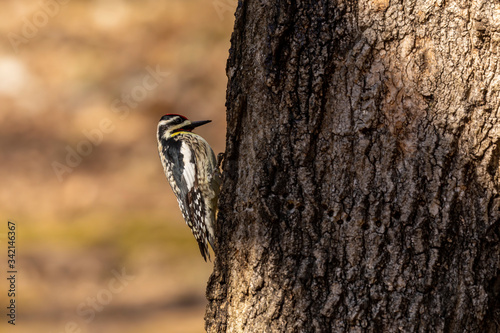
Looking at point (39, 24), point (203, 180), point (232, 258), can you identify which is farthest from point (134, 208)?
point (232, 258)

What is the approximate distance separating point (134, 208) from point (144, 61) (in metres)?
1.98

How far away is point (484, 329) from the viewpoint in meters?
1.56

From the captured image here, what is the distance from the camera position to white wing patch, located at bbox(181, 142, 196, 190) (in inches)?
129

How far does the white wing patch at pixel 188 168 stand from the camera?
3.27 metres

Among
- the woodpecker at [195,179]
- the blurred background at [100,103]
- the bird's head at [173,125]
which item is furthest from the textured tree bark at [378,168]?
the blurred background at [100,103]

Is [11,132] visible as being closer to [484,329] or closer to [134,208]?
[134,208]

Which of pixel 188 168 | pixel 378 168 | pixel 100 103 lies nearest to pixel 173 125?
pixel 188 168

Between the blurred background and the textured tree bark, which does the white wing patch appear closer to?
the textured tree bark

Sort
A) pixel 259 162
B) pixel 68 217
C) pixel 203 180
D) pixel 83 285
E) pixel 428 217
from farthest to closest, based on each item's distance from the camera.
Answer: pixel 68 217, pixel 83 285, pixel 203 180, pixel 259 162, pixel 428 217

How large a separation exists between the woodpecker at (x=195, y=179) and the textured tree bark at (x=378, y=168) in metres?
1.49

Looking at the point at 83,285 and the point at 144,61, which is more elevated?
the point at 144,61

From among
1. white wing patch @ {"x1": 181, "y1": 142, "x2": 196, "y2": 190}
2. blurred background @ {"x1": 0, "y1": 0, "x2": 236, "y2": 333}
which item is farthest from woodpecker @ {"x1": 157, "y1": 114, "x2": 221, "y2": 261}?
blurred background @ {"x1": 0, "y1": 0, "x2": 236, "y2": 333}

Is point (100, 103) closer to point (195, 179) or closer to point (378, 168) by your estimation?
point (195, 179)

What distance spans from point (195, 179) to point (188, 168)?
85 mm
